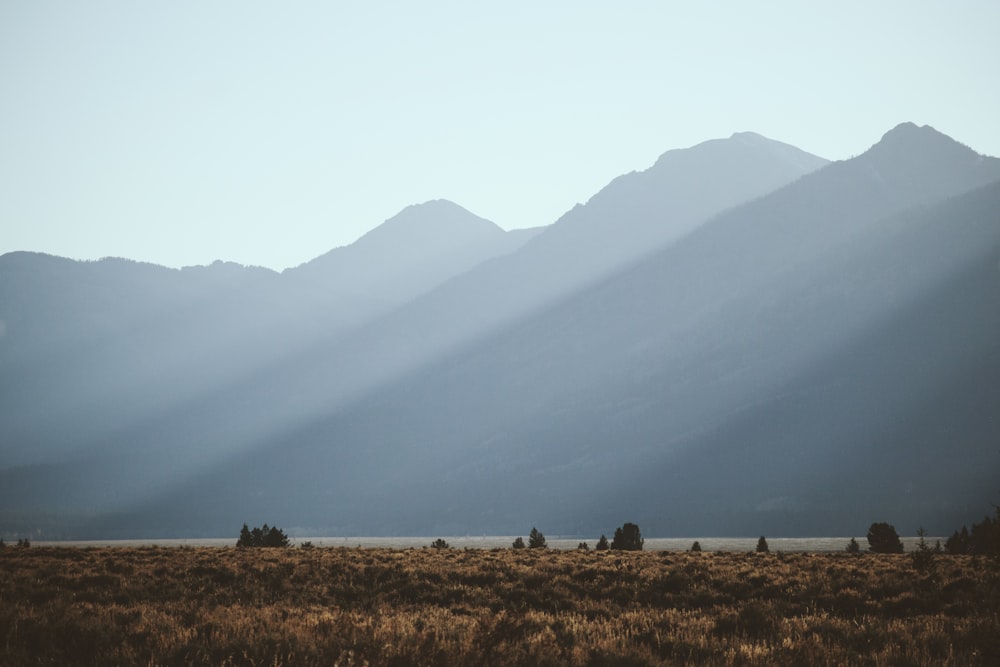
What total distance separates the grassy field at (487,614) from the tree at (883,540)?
4277 cm

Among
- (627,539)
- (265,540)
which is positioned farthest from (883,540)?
(265,540)

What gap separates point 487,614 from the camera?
1577cm

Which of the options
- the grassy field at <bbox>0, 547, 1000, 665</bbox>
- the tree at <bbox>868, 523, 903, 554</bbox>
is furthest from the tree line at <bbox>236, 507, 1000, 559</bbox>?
the grassy field at <bbox>0, 547, 1000, 665</bbox>

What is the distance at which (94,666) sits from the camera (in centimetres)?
1018

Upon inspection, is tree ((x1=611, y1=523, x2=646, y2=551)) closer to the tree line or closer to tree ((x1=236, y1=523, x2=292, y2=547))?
the tree line

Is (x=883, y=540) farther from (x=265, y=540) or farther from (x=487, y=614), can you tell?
(x=487, y=614)

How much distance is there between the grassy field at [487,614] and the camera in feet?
35.8

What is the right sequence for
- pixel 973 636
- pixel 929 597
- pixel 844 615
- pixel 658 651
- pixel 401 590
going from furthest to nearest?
pixel 401 590, pixel 929 597, pixel 844 615, pixel 973 636, pixel 658 651

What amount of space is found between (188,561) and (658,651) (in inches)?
913

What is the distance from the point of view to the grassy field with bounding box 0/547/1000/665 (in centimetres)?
1092

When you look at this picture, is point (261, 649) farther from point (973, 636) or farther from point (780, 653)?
point (973, 636)

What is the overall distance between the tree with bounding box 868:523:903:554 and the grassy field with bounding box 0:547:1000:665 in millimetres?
42769

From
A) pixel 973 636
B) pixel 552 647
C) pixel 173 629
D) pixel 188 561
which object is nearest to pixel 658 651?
pixel 552 647

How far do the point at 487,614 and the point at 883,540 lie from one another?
64.5 metres
